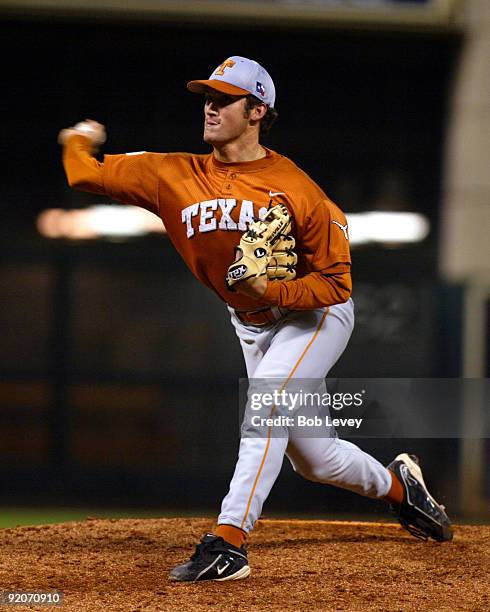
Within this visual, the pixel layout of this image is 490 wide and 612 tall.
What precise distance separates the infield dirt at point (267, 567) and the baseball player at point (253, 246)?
0.21m

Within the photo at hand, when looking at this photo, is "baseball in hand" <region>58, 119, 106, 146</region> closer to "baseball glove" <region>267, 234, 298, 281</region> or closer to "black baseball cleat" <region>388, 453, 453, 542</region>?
"baseball glove" <region>267, 234, 298, 281</region>

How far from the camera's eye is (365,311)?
616 centimetres

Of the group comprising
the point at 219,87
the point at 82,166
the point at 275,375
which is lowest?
the point at 275,375

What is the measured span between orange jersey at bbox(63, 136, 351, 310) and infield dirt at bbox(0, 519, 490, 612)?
87cm

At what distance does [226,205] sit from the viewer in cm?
333

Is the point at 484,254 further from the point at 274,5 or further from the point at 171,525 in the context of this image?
the point at 171,525

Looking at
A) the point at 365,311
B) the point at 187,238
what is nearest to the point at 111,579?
the point at 187,238

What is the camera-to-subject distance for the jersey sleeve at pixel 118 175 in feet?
11.5

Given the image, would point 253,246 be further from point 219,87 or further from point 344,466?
point 344,466

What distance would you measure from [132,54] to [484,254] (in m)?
2.43

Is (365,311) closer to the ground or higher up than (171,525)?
higher up

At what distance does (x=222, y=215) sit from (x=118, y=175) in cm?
44

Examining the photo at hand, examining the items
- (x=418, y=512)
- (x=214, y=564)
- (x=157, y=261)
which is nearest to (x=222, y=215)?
(x=214, y=564)

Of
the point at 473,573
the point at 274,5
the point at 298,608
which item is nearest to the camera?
the point at 298,608
